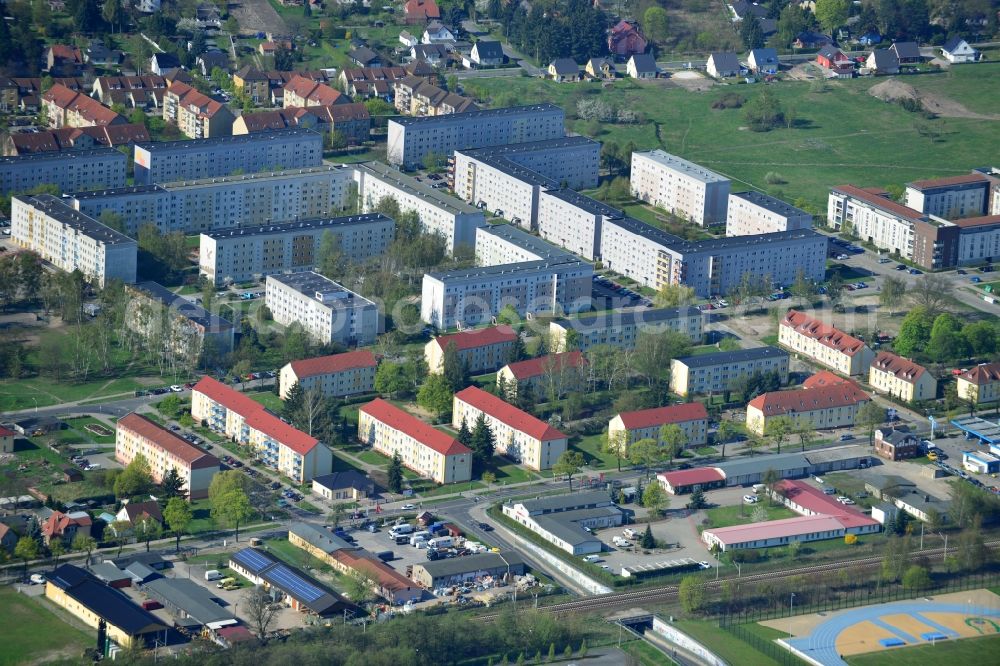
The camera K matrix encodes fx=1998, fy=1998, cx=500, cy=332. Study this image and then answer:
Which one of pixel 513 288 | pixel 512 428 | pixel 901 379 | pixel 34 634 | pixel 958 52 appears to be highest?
pixel 958 52

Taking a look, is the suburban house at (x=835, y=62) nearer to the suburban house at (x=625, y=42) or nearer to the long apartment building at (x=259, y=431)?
the suburban house at (x=625, y=42)

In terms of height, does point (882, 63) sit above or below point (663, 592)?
above

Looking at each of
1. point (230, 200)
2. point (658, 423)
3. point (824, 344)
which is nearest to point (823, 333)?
point (824, 344)

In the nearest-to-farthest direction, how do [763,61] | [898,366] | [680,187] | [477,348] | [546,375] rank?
[546,375] → [898,366] → [477,348] → [680,187] → [763,61]

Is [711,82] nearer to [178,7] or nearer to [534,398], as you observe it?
[178,7]

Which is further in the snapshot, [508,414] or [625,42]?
[625,42]

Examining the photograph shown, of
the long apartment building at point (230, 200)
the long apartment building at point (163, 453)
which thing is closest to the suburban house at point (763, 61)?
the long apartment building at point (230, 200)

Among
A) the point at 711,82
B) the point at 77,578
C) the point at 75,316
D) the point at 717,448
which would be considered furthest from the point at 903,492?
the point at 711,82

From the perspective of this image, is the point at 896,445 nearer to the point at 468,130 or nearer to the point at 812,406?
the point at 812,406
